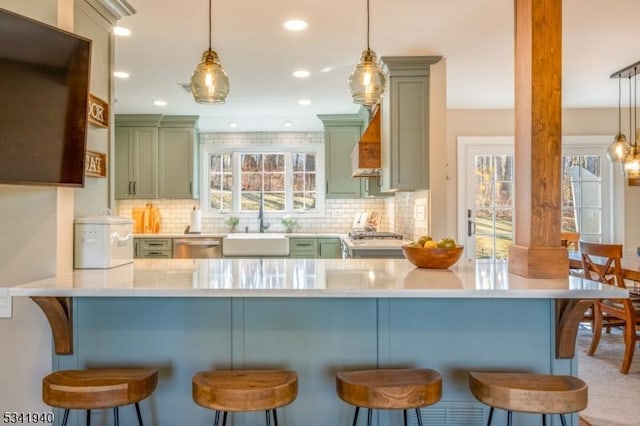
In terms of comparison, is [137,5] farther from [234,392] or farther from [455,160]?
[455,160]

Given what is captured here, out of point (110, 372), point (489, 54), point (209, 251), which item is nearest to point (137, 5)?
point (110, 372)

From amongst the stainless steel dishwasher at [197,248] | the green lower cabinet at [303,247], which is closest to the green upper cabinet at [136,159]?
the stainless steel dishwasher at [197,248]

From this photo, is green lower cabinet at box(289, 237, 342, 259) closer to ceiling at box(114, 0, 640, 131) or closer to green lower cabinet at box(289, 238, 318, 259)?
green lower cabinet at box(289, 238, 318, 259)

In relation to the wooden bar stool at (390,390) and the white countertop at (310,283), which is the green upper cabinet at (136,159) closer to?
the white countertop at (310,283)

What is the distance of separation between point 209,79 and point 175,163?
395 centimetres

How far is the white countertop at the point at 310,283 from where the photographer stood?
5.60 feet

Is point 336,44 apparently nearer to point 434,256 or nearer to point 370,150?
point 370,150

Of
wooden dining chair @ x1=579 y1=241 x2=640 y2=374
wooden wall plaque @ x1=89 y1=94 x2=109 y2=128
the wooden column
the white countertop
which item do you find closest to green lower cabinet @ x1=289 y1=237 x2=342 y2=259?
wooden dining chair @ x1=579 y1=241 x2=640 y2=374

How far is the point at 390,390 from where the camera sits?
1592 mm

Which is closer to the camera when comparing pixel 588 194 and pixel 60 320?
pixel 60 320

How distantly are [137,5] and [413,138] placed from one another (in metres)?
2.15

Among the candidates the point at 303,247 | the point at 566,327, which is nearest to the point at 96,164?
the point at 566,327

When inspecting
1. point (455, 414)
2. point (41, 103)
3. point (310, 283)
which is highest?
point (41, 103)

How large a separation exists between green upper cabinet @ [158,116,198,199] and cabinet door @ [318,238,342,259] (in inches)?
70.0
